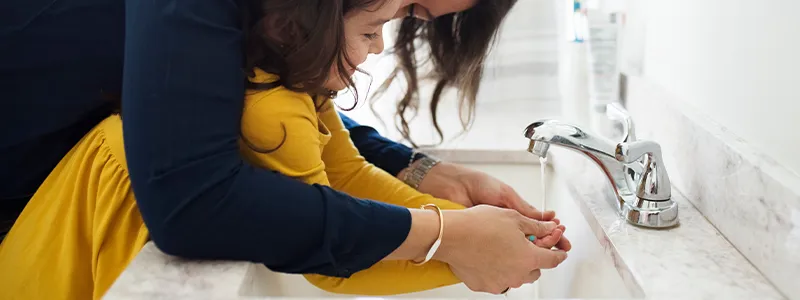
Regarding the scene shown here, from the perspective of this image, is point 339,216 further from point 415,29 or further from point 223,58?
point 415,29

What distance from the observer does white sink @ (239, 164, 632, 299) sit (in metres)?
0.89

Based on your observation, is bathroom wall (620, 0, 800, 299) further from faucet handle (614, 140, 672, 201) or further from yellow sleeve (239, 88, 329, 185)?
yellow sleeve (239, 88, 329, 185)

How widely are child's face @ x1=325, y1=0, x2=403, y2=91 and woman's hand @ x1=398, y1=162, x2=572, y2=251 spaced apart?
288 mm

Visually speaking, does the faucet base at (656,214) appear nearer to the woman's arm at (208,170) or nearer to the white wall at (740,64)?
the white wall at (740,64)

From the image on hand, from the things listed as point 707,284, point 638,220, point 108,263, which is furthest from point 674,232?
point 108,263

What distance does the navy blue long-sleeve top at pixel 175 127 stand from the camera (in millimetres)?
715

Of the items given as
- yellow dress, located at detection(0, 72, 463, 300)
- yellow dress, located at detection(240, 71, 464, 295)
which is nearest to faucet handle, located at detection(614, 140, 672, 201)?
yellow dress, located at detection(240, 71, 464, 295)

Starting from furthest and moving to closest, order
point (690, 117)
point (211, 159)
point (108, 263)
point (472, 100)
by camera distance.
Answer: point (472, 100)
point (690, 117)
point (108, 263)
point (211, 159)

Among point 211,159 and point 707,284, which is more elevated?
point 211,159

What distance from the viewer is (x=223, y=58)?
740 mm

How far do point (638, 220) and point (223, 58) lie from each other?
0.52 m

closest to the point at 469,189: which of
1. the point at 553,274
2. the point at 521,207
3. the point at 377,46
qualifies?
the point at 521,207

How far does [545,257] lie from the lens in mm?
930

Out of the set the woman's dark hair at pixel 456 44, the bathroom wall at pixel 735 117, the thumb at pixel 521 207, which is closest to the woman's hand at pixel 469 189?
the thumb at pixel 521 207
